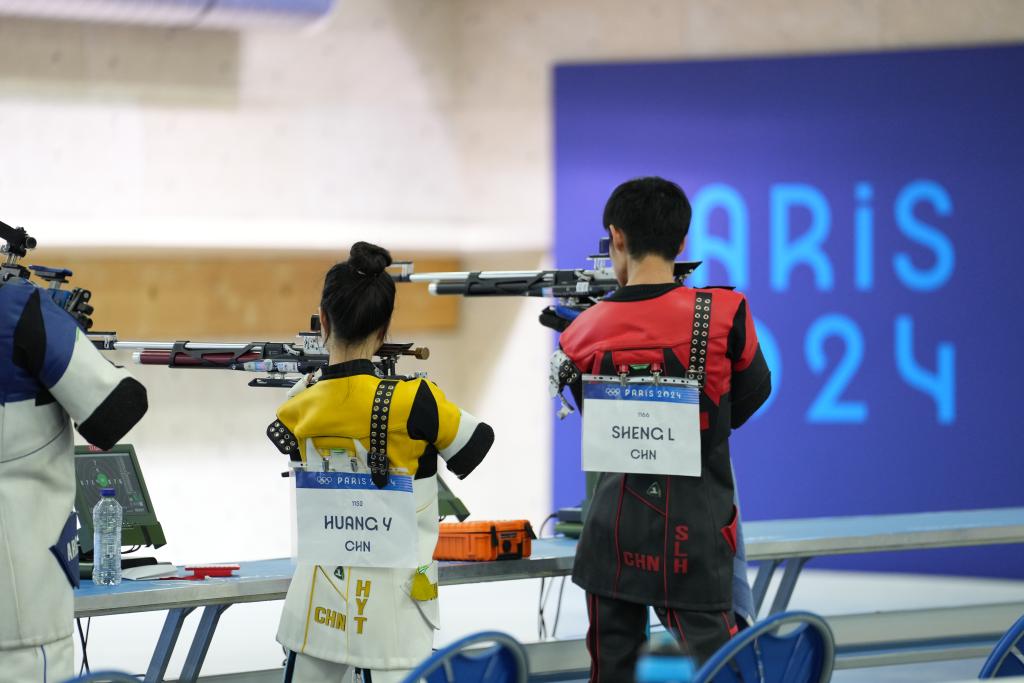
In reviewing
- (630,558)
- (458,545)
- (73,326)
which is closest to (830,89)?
(458,545)

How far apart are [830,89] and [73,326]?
4.73 metres

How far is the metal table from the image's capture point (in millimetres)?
3086

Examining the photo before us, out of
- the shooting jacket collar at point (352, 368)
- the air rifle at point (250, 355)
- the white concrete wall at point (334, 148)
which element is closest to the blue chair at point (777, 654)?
the shooting jacket collar at point (352, 368)

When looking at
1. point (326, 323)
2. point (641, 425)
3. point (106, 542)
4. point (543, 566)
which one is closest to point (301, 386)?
point (326, 323)

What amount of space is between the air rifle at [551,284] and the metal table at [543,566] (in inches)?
25.1

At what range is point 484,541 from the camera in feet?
11.3

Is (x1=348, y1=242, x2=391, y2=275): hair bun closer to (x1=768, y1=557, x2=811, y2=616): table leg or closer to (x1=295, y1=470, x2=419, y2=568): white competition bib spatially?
(x1=295, y1=470, x2=419, y2=568): white competition bib

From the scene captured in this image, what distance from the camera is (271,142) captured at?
6.41m

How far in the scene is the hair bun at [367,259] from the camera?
2.55 meters

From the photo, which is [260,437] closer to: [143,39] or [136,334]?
[136,334]

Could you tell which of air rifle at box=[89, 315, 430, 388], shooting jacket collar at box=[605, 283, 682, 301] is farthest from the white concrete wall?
shooting jacket collar at box=[605, 283, 682, 301]

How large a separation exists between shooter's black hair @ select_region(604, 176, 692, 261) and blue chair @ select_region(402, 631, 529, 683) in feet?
3.21

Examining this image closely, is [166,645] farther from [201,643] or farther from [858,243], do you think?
[858,243]

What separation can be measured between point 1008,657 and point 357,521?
1178 millimetres
